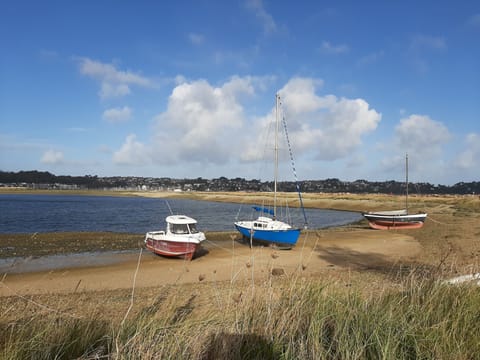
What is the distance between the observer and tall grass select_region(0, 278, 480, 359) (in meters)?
3.72

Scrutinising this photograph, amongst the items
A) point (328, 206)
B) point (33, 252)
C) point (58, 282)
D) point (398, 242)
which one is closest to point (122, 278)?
point (58, 282)

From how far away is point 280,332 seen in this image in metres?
4.19

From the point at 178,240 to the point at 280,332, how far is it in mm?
16808

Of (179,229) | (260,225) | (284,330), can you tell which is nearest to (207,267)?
(179,229)

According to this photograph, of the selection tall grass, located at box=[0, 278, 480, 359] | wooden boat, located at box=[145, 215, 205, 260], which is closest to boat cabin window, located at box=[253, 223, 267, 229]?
wooden boat, located at box=[145, 215, 205, 260]

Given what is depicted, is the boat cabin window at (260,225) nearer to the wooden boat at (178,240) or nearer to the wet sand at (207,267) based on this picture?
the wet sand at (207,267)

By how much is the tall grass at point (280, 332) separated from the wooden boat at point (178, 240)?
15599 millimetres

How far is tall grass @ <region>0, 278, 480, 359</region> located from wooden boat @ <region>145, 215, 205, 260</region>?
15599mm

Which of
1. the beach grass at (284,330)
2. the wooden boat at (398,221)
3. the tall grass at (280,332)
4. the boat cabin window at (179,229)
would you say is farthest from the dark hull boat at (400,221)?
the tall grass at (280,332)

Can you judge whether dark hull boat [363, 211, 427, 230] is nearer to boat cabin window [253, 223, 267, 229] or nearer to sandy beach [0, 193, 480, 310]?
sandy beach [0, 193, 480, 310]

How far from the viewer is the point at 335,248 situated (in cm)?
2494

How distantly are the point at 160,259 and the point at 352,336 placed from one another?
18.6 metres

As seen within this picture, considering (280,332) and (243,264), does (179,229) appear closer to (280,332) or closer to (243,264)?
(243,264)

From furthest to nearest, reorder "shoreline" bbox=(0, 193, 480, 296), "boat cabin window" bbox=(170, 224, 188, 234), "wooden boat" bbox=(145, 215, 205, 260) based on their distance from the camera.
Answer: "boat cabin window" bbox=(170, 224, 188, 234) < "wooden boat" bbox=(145, 215, 205, 260) < "shoreline" bbox=(0, 193, 480, 296)
